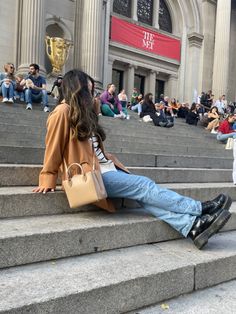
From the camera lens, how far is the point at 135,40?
22.3 m

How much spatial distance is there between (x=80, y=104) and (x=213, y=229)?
5.07 feet

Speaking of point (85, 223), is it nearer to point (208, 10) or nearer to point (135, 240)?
point (135, 240)

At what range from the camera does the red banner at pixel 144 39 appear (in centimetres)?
2112

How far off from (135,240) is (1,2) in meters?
15.3

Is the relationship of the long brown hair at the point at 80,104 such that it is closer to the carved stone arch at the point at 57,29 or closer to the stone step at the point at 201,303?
the stone step at the point at 201,303

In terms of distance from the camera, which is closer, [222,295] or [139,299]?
[139,299]

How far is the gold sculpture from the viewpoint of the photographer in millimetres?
16344

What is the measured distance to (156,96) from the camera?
2512cm

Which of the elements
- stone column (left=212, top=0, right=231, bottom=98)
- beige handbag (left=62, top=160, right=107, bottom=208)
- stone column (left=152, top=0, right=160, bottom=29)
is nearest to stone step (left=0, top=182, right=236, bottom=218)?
A: beige handbag (left=62, top=160, right=107, bottom=208)

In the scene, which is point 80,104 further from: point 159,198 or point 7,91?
point 7,91

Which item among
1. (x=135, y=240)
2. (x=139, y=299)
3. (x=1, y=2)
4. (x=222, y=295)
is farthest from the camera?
(x=1, y=2)

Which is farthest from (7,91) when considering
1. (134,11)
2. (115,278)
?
(134,11)

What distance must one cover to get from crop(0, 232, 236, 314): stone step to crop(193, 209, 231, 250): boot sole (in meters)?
0.10

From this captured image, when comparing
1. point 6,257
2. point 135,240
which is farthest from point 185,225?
point 6,257
